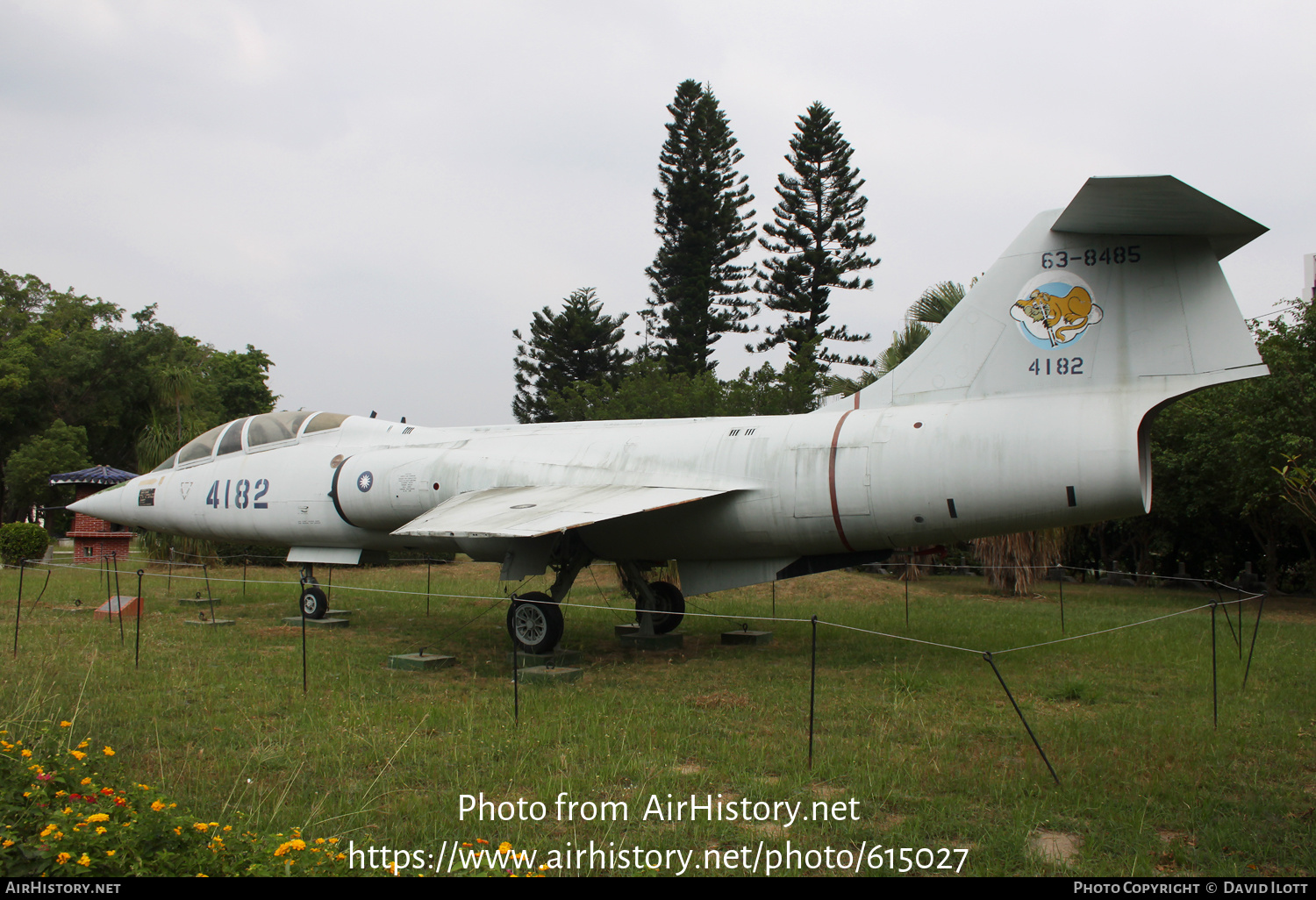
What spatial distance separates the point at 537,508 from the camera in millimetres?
8688

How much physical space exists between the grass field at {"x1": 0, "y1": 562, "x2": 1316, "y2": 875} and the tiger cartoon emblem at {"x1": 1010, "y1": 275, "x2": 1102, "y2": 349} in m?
3.19

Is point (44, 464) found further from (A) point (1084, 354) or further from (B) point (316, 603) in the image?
(A) point (1084, 354)

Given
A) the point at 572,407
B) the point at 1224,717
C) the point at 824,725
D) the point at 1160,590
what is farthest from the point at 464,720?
the point at 572,407

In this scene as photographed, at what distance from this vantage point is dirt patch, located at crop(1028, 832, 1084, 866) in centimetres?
396

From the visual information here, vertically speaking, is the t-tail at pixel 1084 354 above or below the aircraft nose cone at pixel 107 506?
above

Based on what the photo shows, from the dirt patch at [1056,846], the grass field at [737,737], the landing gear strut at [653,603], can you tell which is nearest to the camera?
the dirt patch at [1056,846]

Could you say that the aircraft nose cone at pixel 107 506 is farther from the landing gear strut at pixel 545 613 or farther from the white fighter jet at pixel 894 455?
the landing gear strut at pixel 545 613

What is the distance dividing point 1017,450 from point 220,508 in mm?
10618

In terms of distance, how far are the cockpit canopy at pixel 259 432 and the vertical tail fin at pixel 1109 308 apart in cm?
846

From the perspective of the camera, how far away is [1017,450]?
7.44 meters

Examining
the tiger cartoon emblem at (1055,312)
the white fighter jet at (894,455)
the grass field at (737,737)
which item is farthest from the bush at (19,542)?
the tiger cartoon emblem at (1055,312)

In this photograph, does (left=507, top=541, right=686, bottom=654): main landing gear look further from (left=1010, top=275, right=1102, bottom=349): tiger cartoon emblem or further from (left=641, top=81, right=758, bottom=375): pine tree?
(left=641, top=81, right=758, bottom=375): pine tree

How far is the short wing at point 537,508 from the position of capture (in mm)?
7867
